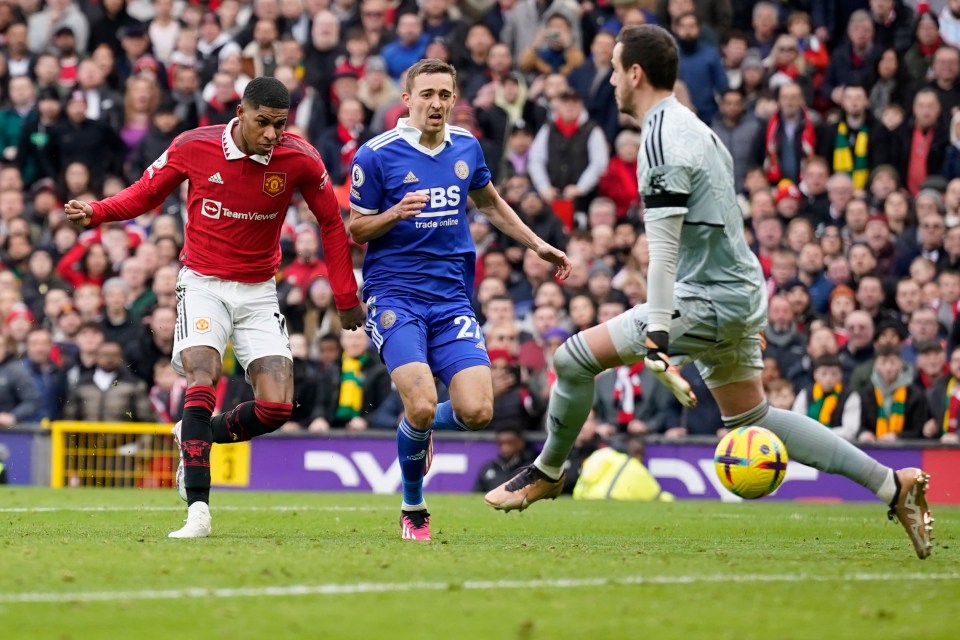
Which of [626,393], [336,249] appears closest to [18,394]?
[626,393]

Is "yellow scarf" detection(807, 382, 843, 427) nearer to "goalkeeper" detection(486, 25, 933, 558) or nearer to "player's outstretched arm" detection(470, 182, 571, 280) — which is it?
"player's outstretched arm" detection(470, 182, 571, 280)

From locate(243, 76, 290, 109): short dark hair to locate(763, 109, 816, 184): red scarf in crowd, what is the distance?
10.1 m

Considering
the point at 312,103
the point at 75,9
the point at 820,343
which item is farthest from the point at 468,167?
the point at 75,9

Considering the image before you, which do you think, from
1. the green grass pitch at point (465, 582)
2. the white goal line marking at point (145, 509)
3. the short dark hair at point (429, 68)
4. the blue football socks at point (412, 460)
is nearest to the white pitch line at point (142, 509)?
the white goal line marking at point (145, 509)

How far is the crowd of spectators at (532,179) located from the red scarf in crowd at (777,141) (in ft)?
0.08

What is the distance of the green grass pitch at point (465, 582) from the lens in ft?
18.6

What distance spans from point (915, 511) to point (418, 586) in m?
2.81

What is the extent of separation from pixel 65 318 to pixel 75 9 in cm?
611

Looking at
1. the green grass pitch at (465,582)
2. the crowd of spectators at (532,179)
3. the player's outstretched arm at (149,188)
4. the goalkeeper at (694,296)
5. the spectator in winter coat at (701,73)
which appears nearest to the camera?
the green grass pitch at (465,582)

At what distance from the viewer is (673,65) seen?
27.2 ft

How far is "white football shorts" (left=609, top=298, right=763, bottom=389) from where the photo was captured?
324 inches

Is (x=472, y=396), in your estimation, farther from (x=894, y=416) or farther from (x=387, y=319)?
(x=894, y=416)

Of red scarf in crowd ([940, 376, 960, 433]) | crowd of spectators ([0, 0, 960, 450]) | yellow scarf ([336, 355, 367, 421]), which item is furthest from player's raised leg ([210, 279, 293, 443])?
red scarf in crowd ([940, 376, 960, 433])

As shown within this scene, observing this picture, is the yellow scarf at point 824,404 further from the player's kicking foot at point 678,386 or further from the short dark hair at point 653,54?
the player's kicking foot at point 678,386
